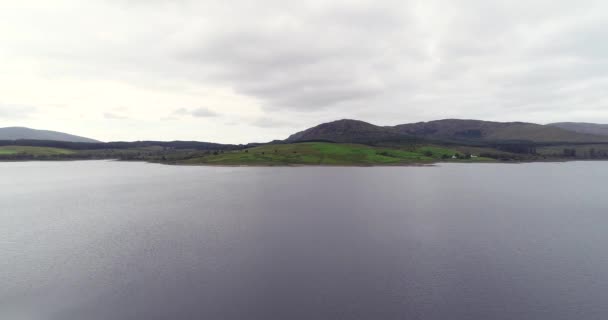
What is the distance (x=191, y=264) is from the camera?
33.8 metres

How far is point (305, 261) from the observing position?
34.6 m

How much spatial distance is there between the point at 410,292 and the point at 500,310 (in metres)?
6.73

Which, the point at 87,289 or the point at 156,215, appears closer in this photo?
the point at 87,289

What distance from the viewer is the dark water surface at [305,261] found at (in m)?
25.1

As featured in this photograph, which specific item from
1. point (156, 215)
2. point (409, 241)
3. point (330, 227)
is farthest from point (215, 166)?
point (409, 241)

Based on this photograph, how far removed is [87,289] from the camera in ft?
92.2

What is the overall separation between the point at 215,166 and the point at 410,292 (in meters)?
176

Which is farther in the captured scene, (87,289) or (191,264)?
(191,264)

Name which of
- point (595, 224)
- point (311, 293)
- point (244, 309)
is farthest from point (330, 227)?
point (595, 224)

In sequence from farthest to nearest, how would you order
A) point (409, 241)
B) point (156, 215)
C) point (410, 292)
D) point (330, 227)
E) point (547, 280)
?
point (156, 215) < point (330, 227) < point (409, 241) < point (547, 280) < point (410, 292)

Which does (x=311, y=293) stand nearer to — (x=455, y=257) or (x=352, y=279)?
(x=352, y=279)

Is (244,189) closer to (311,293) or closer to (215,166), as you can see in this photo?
(311,293)

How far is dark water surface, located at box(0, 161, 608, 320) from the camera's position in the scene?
82.4 ft

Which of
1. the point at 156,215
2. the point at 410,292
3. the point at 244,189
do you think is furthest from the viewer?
the point at 244,189
